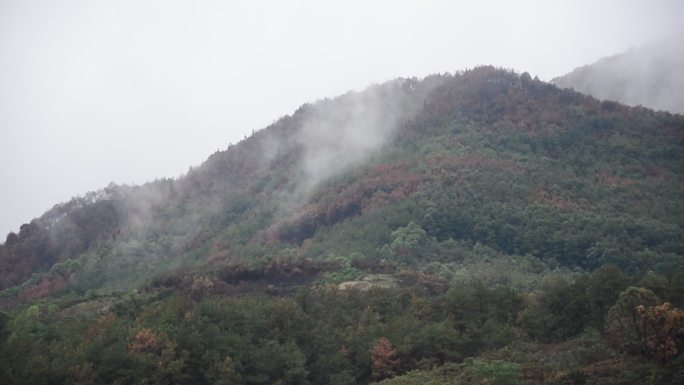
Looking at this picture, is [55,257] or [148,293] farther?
[55,257]

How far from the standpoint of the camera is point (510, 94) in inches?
4631

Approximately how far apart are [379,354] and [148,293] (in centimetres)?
2882

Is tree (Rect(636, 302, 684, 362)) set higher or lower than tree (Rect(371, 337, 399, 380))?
higher

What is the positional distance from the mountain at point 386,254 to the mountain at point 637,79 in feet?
149

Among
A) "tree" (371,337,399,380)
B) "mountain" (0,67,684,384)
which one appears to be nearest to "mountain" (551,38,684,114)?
"mountain" (0,67,684,384)

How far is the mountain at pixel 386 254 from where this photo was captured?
40.7 m

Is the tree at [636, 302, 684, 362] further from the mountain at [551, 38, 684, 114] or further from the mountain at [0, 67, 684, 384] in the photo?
the mountain at [551, 38, 684, 114]

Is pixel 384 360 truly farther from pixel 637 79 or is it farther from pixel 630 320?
pixel 637 79

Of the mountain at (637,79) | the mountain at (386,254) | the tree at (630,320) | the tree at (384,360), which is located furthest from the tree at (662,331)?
the mountain at (637,79)

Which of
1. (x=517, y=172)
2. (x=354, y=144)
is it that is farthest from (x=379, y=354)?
(x=354, y=144)

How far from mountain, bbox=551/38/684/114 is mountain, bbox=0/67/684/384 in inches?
1791

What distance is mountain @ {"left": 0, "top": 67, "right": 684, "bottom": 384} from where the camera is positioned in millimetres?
40656

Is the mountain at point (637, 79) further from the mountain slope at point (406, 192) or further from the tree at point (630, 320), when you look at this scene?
the tree at point (630, 320)

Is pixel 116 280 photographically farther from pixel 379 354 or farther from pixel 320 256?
pixel 379 354
